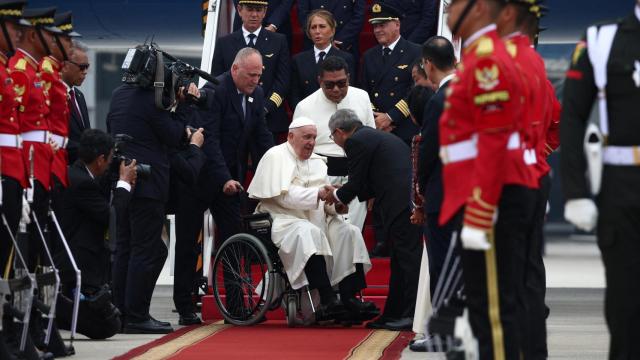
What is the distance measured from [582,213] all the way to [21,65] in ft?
10.4

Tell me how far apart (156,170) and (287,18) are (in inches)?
123

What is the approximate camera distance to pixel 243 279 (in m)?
9.98

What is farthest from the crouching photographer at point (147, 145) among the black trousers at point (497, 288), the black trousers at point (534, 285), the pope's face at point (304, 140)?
the black trousers at point (497, 288)

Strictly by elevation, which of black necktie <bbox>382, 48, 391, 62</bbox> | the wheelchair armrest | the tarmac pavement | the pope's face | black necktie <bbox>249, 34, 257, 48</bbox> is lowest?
the tarmac pavement

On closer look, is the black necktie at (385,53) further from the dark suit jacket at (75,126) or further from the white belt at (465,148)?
the white belt at (465,148)

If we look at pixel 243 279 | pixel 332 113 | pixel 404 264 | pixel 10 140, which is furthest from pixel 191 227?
pixel 10 140

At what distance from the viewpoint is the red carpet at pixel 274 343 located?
814 centimetres

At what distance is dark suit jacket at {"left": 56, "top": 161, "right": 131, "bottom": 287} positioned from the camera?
8.51 m

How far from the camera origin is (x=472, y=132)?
516 cm

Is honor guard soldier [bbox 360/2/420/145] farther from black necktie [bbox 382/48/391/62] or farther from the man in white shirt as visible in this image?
the man in white shirt

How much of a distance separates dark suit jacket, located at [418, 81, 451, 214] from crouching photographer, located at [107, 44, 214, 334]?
8.00 ft

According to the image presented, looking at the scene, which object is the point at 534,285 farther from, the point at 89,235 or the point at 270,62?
the point at 270,62

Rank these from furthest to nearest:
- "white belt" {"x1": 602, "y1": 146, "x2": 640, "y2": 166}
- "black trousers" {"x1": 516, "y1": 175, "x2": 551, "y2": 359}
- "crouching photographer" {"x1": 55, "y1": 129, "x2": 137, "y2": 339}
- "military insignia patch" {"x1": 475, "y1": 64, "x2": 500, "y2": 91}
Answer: "crouching photographer" {"x1": 55, "y1": 129, "x2": 137, "y2": 339} < "black trousers" {"x1": 516, "y1": 175, "x2": 551, "y2": 359} < "white belt" {"x1": 602, "y1": 146, "x2": 640, "y2": 166} < "military insignia patch" {"x1": 475, "y1": 64, "x2": 500, "y2": 91}

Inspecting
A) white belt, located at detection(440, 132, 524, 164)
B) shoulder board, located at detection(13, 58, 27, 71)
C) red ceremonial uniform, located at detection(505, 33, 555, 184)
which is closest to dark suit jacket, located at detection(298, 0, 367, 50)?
shoulder board, located at detection(13, 58, 27, 71)
